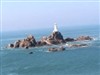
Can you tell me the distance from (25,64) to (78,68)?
41.4 feet

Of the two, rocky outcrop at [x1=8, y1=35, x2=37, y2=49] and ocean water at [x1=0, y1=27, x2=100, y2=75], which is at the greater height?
rocky outcrop at [x1=8, y1=35, x2=37, y2=49]

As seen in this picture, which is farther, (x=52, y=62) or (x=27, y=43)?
(x=27, y=43)

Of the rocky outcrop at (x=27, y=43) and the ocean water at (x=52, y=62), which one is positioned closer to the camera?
the ocean water at (x=52, y=62)

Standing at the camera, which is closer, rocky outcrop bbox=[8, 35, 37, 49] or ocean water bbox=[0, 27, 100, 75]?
ocean water bbox=[0, 27, 100, 75]

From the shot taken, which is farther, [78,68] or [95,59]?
[95,59]

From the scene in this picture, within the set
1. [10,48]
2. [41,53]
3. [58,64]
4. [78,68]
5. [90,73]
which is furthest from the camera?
[10,48]

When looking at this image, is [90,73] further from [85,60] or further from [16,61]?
[16,61]

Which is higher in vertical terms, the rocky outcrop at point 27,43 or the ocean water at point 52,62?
the rocky outcrop at point 27,43

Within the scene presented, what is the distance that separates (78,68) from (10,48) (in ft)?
120

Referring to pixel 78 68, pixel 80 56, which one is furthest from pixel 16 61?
pixel 78 68

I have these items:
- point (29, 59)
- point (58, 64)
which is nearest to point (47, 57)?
point (29, 59)

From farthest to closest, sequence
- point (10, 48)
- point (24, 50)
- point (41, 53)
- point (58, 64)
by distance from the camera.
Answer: point (10, 48)
point (24, 50)
point (41, 53)
point (58, 64)

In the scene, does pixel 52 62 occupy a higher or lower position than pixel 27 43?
lower

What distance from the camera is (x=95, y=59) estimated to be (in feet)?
211
